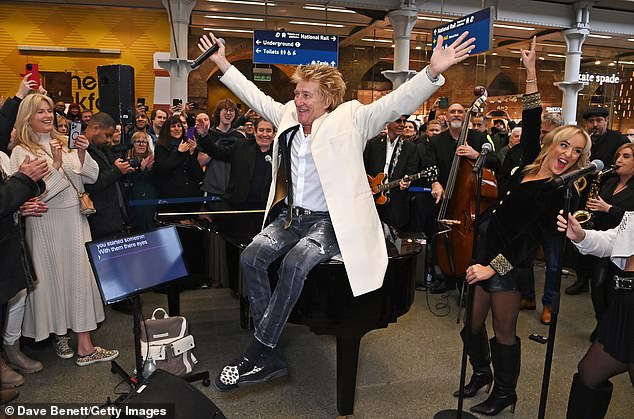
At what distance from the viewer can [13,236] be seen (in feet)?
9.56

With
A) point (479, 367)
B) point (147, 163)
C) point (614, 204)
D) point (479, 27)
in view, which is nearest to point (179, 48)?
point (479, 27)

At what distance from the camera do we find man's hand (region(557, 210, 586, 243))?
2.11 metres

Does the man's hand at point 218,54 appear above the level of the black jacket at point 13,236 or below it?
above

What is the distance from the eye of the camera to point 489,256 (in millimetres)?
2779

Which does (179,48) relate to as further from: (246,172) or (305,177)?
(305,177)

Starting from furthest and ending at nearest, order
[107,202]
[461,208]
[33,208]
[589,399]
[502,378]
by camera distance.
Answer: [461,208]
[107,202]
[33,208]
[502,378]
[589,399]

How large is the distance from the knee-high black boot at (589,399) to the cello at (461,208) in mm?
1907

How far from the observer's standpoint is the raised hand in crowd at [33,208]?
3.17 meters

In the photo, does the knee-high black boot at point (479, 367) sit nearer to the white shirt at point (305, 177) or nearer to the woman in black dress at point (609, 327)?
the woman in black dress at point (609, 327)

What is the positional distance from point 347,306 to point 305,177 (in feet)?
2.20

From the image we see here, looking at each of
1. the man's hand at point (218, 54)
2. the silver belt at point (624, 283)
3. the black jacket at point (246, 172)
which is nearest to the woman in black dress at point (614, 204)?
the silver belt at point (624, 283)

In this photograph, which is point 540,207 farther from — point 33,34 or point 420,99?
point 33,34

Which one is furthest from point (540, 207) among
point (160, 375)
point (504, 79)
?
point (504, 79)

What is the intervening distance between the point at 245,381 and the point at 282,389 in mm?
794
